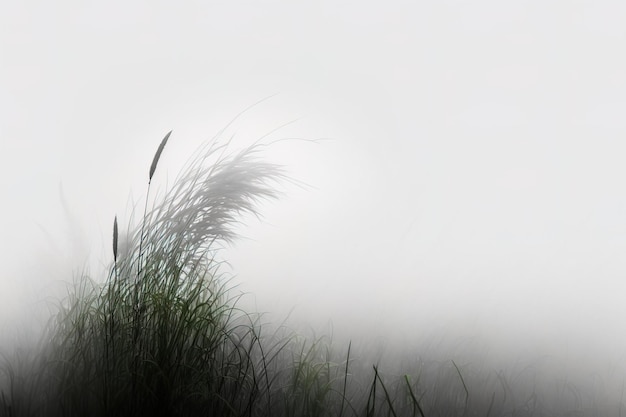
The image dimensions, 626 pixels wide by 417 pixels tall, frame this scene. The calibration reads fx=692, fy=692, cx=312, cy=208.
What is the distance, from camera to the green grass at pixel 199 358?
196 centimetres

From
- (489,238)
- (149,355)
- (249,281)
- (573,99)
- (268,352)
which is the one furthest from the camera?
(573,99)

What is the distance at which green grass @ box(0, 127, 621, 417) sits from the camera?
1959mm

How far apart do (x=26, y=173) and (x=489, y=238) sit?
6.35 feet

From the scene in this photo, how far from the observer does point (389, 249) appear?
2.45 meters

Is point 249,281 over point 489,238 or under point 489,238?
under

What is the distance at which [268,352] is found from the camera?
2137mm

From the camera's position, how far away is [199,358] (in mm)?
1974

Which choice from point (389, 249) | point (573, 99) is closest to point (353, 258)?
point (389, 249)

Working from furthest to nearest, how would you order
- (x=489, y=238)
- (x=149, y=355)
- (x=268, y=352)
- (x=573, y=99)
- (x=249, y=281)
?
(x=573, y=99)
(x=489, y=238)
(x=249, y=281)
(x=268, y=352)
(x=149, y=355)

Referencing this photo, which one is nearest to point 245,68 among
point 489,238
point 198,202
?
point 198,202

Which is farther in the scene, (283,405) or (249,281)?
(249,281)

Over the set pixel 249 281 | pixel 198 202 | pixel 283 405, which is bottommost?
pixel 283 405

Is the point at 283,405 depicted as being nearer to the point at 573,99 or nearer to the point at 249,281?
the point at 249,281

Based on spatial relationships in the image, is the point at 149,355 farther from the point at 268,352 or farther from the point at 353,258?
the point at 353,258
